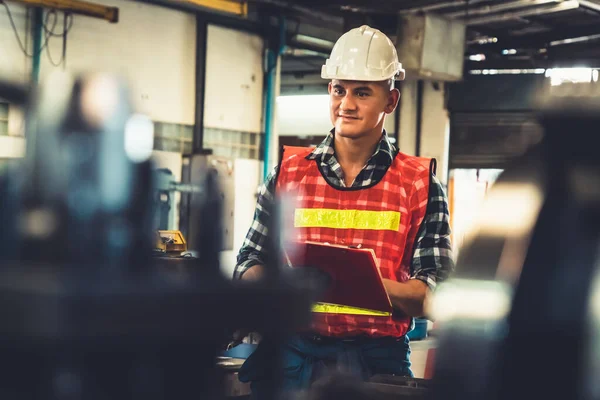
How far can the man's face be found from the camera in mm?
2711

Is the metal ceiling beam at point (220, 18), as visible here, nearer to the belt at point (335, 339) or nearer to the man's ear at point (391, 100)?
the man's ear at point (391, 100)

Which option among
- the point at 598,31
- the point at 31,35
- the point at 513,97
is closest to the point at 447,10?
the point at 598,31

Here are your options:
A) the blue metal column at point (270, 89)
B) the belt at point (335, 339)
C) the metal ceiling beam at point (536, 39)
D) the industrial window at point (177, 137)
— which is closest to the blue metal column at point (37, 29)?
the industrial window at point (177, 137)

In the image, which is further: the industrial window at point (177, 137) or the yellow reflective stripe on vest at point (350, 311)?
the industrial window at point (177, 137)

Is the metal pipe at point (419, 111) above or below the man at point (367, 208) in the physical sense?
above

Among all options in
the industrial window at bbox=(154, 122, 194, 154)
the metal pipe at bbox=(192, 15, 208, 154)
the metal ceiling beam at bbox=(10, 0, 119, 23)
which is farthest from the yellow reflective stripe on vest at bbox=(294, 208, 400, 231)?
the metal pipe at bbox=(192, 15, 208, 154)

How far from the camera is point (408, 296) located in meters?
2.47

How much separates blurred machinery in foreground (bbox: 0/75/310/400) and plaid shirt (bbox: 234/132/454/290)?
1.77m

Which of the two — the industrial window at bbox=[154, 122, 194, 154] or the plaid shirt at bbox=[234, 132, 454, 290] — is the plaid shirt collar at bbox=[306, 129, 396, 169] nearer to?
the plaid shirt at bbox=[234, 132, 454, 290]

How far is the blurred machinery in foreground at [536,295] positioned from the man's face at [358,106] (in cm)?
187

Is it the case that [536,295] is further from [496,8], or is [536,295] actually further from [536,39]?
[536,39]

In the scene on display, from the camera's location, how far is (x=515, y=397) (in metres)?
0.83

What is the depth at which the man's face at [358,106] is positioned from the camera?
8.89 ft

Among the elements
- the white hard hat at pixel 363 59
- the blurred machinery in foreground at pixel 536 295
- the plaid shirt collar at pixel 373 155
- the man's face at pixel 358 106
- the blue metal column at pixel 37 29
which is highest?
the blue metal column at pixel 37 29
